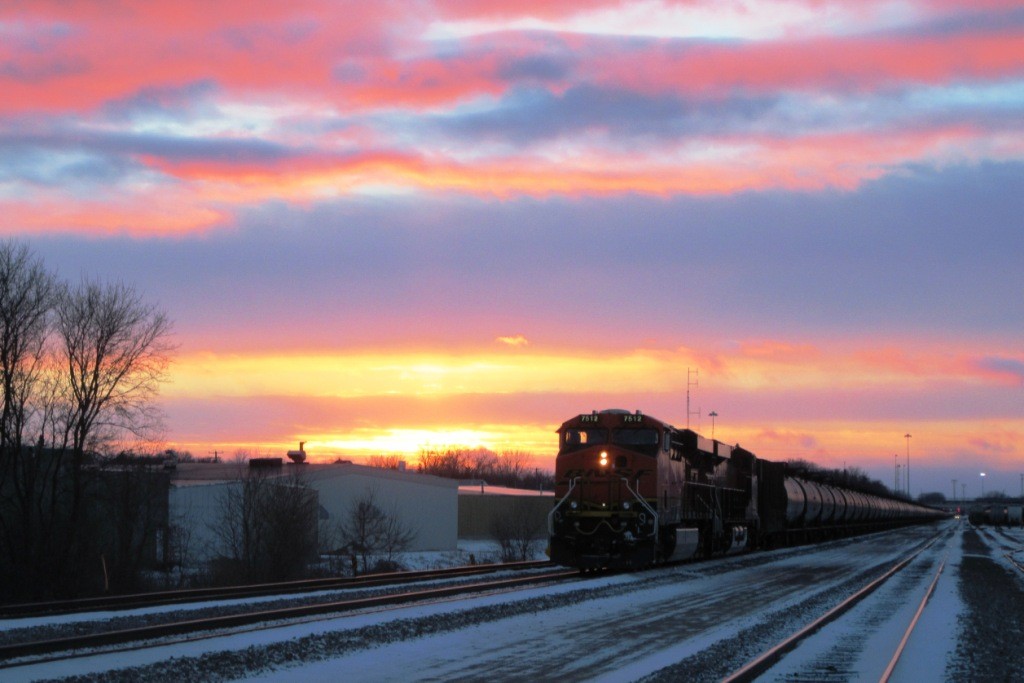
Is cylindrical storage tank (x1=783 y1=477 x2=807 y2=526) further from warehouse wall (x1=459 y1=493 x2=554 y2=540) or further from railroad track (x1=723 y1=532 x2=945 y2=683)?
warehouse wall (x1=459 y1=493 x2=554 y2=540)

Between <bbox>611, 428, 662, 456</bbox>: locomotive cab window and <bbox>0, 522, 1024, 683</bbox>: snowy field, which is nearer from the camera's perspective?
<bbox>0, 522, 1024, 683</bbox>: snowy field

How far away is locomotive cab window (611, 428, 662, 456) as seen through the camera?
95.1ft

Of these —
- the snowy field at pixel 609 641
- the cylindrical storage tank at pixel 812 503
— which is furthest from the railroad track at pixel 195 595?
the cylindrical storage tank at pixel 812 503

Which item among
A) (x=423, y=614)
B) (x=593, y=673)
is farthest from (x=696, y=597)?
(x=593, y=673)

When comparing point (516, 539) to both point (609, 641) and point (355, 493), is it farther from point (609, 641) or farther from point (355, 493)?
point (609, 641)

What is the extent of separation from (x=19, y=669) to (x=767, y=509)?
40.7 meters

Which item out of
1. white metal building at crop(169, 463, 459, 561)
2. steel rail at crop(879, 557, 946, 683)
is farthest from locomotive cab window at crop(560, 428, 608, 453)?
white metal building at crop(169, 463, 459, 561)

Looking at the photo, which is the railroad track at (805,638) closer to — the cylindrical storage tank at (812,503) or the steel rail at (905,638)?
the steel rail at (905,638)

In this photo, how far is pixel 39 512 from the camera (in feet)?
131

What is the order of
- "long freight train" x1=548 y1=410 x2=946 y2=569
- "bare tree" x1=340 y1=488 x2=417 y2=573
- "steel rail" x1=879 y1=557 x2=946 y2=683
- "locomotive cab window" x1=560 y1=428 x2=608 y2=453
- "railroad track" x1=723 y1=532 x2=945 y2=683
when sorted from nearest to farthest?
"railroad track" x1=723 y1=532 x2=945 y2=683 < "steel rail" x1=879 y1=557 x2=946 y2=683 < "long freight train" x1=548 y1=410 x2=946 y2=569 < "locomotive cab window" x1=560 y1=428 x2=608 y2=453 < "bare tree" x1=340 y1=488 x2=417 y2=573

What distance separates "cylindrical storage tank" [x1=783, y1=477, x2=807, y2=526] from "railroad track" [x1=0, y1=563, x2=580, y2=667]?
3014cm

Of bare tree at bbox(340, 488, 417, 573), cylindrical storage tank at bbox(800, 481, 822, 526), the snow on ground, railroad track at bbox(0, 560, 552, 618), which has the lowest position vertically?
bare tree at bbox(340, 488, 417, 573)

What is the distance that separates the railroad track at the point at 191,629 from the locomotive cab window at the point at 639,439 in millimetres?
7124

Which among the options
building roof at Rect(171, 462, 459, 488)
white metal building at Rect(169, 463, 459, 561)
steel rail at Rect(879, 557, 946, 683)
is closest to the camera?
steel rail at Rect(879, 557, 946, 683)
